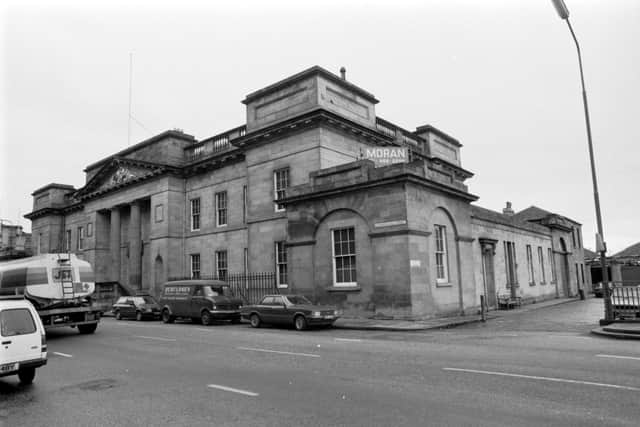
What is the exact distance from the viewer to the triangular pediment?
112 ft

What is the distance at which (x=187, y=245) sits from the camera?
3300 cm

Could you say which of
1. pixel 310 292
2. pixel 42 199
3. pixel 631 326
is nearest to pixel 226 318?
pixel 310 292

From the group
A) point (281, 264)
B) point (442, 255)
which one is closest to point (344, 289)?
point (442, 255)

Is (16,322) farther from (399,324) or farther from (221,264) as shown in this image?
(221,264)

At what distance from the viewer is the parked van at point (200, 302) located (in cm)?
2122

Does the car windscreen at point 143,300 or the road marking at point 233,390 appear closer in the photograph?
the road marking at point 233,390

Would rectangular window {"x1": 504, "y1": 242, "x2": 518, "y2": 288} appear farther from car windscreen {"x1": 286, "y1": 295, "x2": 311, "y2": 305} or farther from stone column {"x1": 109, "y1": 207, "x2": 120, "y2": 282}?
stone column {"x1": 109, "y1": 207, "x2": 120, "y2": 282}

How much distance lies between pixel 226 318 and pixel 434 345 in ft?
39.2

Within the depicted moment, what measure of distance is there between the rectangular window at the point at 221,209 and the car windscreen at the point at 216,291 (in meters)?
8.93

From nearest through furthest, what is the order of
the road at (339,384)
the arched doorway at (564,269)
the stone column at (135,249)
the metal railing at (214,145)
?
1. the road at (339,384)
2. the metal railing at (214,145)
3. the stone column at (135,249)
4. the arched doorway at (564,269)

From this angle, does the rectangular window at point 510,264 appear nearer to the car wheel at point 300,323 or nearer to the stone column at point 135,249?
the car wheel at point 300,323

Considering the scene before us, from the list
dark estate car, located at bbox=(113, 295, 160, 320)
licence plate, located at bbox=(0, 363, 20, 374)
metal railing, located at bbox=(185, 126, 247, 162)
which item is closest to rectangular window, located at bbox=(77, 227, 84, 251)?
metal railing, located at bbox=(185, 126, 247, 162)

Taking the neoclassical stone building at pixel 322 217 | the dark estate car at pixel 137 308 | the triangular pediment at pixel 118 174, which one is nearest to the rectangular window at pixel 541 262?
the neoclassical stone building at pixel 322 217

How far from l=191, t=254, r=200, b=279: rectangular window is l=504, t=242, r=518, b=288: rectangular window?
2032cm
